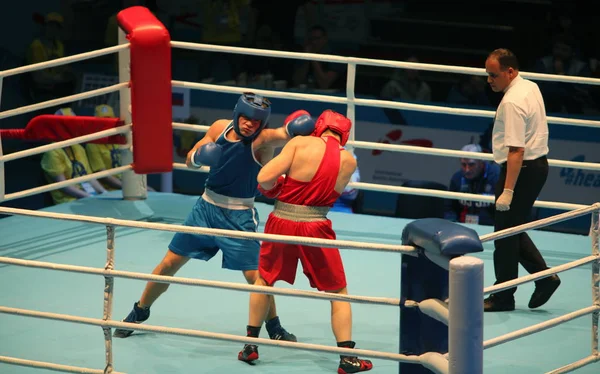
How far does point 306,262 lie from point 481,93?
4852 millimetres

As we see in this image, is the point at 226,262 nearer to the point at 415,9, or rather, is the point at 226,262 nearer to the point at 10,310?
the point at 10,310

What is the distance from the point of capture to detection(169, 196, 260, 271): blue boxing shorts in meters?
4.34

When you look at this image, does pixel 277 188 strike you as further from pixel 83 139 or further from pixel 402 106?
pixel 83 139

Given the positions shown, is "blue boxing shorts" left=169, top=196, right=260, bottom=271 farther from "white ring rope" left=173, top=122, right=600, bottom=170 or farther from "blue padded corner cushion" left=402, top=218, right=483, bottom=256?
"white ring rope" left=173, top=122, right=600, bottom=170

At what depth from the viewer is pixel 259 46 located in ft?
33.0

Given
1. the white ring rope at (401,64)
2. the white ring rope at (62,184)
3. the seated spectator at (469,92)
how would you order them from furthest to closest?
the seated spectator at (469,92), the white ring rope at (62,184), the white ring rope at (401,64)

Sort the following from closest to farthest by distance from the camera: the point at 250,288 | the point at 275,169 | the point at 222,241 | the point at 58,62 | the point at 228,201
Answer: the point at 250,288 < the point at 275,169 < the point at 222,241 < the point at 228,201 < the point at 58,62

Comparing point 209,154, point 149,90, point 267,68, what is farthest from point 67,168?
point 209,154

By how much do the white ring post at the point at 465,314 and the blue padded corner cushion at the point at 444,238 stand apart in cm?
4

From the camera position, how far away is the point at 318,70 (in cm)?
926

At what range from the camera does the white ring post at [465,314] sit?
2.80 meters

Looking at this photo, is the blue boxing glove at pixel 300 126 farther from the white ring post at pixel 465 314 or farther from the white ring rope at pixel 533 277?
the white ring post at pixel 465 314

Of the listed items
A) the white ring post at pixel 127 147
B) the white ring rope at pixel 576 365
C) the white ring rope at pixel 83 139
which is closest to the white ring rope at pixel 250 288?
the white ring rope at pixel 576 365

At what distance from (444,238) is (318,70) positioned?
21.3 feet
